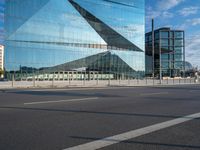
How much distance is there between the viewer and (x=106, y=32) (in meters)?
66.3

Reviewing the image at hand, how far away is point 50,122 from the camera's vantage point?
727 centimetres

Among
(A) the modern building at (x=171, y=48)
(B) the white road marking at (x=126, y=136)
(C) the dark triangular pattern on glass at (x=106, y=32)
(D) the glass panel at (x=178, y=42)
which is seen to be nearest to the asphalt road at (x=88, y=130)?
(B) the white road marking at (x=126, y=136)

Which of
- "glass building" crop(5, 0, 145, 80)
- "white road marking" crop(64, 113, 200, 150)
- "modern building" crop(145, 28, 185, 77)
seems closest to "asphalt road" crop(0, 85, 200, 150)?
"white road marking" crop(64, 113, 200, 150)

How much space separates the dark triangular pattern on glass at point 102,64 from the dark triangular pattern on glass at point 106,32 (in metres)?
3.54

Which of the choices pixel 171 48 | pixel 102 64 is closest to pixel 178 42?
pixel 171 48

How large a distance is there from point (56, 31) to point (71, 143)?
55284 mm

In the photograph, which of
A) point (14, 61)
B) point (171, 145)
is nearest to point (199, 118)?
point (171, 145)

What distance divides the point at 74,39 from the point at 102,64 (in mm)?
9865

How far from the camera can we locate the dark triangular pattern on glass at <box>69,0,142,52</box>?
206 ft

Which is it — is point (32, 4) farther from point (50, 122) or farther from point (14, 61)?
point (50, 122)

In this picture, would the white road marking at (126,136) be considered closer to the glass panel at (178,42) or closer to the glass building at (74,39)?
the glass building at (74,39)

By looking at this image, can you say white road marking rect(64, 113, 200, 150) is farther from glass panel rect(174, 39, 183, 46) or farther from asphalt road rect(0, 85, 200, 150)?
glass panel rect(174, 39, 183, 46)

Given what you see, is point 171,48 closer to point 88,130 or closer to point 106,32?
point 106,32

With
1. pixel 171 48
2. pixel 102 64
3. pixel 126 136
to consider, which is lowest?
pixel 126 136
